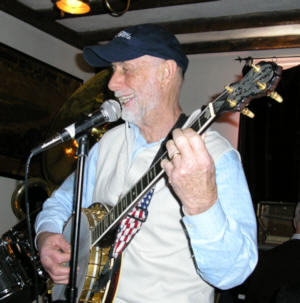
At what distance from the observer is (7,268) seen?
2324 mm

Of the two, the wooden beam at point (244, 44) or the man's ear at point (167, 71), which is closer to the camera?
the man's ear at point (167, 71)

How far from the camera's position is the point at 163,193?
5.46ft

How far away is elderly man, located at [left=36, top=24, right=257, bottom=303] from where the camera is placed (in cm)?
128

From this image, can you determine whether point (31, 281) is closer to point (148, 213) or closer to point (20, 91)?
point (148, 213)

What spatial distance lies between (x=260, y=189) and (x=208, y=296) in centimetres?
337

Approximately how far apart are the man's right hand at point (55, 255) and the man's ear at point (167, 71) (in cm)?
83

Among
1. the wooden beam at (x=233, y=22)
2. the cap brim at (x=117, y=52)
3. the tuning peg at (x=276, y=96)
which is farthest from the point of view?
the wooden beam at (x=233, y=22)

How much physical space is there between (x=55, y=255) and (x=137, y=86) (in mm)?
797

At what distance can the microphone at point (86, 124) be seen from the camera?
1.42 m

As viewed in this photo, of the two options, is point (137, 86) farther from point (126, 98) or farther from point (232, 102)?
point (232, 102)

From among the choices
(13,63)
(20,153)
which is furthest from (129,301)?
(13,63)

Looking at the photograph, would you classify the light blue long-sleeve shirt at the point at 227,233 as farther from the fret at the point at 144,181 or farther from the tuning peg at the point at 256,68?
the tuning peg at the point at 256,68

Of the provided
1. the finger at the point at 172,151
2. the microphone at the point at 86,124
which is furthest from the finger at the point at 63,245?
the finger at the point at 172,151

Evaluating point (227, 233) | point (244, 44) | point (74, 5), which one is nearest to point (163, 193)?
point (227, 233)
